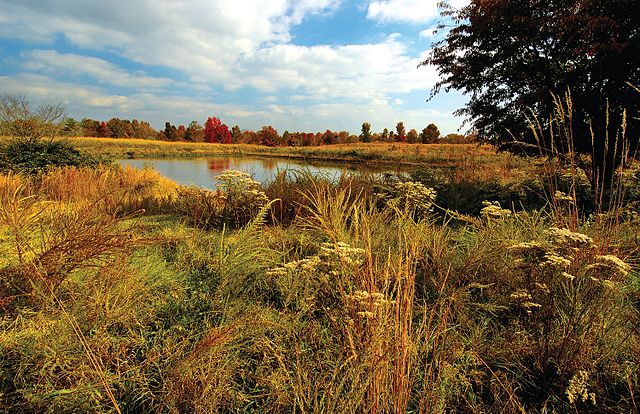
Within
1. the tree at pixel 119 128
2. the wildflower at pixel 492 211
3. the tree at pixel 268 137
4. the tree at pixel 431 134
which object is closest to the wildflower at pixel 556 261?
the wildflower at pixel 492 211

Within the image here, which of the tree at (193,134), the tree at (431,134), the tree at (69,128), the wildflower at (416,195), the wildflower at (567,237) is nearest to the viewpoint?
the wildflower at (567,237)

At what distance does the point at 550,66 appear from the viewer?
7250mm

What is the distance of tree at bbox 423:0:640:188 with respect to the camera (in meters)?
5.67

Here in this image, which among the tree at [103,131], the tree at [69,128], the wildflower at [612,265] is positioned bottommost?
the wildflower at [612,265]

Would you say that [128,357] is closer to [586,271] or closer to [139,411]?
[139,411]

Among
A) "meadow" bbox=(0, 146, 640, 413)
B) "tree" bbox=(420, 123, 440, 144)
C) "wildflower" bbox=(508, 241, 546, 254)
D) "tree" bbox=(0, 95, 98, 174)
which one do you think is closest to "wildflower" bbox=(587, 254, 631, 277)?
"meadow" bbox=(0, 146, 640, 413)

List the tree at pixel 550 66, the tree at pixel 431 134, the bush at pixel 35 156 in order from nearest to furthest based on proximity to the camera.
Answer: the tree at pixel 550 66, the bush at pixel 35 156, the tree at pixel 431 134

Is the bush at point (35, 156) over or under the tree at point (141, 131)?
under

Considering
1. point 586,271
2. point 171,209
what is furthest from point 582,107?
point 171,209

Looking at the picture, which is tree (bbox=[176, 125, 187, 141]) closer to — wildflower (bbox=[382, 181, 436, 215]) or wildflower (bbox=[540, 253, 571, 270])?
wildflower (bbox=[382, 181, 436, 215])

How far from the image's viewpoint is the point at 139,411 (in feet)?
5.14

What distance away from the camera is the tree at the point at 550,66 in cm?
567

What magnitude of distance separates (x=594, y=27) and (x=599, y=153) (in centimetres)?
271

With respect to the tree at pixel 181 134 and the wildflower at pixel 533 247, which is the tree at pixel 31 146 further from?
the tree at pixel 181 134
